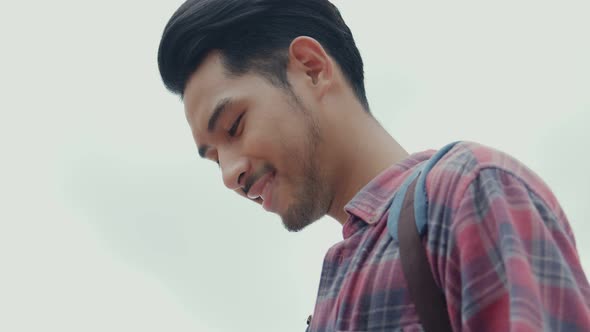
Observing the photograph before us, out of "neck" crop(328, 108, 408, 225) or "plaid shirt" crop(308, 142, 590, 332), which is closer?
"plaid shirt" crop(308, 142, 590, 332)

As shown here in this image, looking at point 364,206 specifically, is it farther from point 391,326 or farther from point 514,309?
point 514,309

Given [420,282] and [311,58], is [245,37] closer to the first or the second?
[311,58]

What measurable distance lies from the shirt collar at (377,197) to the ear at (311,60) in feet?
1.70

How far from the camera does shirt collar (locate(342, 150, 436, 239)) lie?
1947mm

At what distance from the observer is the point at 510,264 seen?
137cm

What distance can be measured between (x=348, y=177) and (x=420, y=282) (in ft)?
2.78

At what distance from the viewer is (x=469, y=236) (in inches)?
57.7

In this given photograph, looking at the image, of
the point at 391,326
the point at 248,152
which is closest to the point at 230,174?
the point at 248,152

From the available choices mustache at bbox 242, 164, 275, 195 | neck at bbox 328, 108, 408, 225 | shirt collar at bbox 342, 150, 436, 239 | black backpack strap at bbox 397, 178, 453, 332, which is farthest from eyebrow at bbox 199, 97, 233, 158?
black backpack strap at bbox 397, 178, 453, 332

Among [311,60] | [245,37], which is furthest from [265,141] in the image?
[245,37]

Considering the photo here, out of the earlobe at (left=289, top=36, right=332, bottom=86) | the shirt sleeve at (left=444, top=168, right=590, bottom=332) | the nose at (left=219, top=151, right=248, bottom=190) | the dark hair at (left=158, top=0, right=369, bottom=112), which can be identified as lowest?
the shirt sleeve at (left=444, top=168, right=590, bottom=332)

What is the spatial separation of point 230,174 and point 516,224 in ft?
3.86

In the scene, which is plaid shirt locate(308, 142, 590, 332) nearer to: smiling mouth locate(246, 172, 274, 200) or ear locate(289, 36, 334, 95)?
smiling mouth locate(246, 172, 274, 200)

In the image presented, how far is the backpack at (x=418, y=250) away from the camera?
1.49 metres
